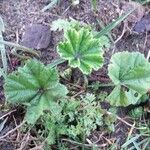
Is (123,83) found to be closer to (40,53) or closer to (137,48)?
(137,48)

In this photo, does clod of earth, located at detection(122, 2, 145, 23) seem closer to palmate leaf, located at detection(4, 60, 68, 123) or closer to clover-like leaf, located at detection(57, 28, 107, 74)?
clover-like leaf, located at detection(57, 28, 107, 74)

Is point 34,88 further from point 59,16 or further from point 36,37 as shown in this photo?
point 59,16

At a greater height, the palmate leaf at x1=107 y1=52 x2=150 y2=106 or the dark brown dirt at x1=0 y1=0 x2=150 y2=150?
the dark brown dirt at x1=0 y1=0 x2=150 y2=150

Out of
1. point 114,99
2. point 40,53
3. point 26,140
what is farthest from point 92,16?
point 26,140

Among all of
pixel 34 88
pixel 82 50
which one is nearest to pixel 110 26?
pixel 82 50

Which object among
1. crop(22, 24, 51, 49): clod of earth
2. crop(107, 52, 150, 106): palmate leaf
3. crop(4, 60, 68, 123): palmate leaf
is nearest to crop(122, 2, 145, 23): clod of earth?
crop(107, 52, 150, 106): palmate leaf

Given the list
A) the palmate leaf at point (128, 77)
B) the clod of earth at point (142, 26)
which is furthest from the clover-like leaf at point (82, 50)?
the clod of earth at point (142, 26)
